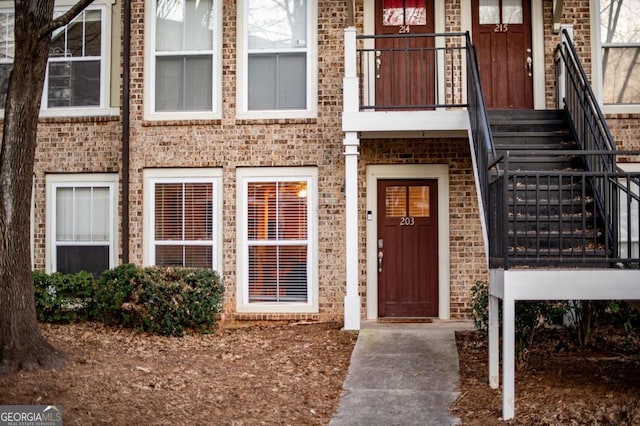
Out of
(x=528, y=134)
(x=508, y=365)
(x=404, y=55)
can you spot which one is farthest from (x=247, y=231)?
→ (x=508, y=365)

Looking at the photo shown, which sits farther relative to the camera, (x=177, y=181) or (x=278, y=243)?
(x=177, y=181)

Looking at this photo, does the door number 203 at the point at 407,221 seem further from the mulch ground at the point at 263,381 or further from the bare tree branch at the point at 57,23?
the bare tree branch at the point at 57,23

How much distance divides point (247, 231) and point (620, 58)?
6082 millimetres

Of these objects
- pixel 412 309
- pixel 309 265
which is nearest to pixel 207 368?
pixel 309 265

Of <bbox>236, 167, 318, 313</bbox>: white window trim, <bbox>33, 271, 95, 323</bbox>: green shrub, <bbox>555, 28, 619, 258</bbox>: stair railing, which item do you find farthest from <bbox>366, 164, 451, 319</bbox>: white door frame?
<bbox>33, 271, 95, 323</bbox>: green shrub

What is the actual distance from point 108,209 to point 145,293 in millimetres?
2318

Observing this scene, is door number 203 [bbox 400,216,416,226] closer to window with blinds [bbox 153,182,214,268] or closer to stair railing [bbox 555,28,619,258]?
stair railing [bbox 555,28,619,258]

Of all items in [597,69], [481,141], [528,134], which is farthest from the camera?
[597,69]

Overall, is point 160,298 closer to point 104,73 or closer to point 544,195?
point 104,73

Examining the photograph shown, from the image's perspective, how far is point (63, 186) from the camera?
11312 mm

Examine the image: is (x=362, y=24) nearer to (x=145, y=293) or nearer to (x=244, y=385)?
(x=145, y=293)

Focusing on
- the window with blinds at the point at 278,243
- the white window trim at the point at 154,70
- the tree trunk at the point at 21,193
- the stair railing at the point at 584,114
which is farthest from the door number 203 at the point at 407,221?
the tree trunk at the point at 21,193

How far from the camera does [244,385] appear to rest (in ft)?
24.0

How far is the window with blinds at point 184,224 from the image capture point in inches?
428
